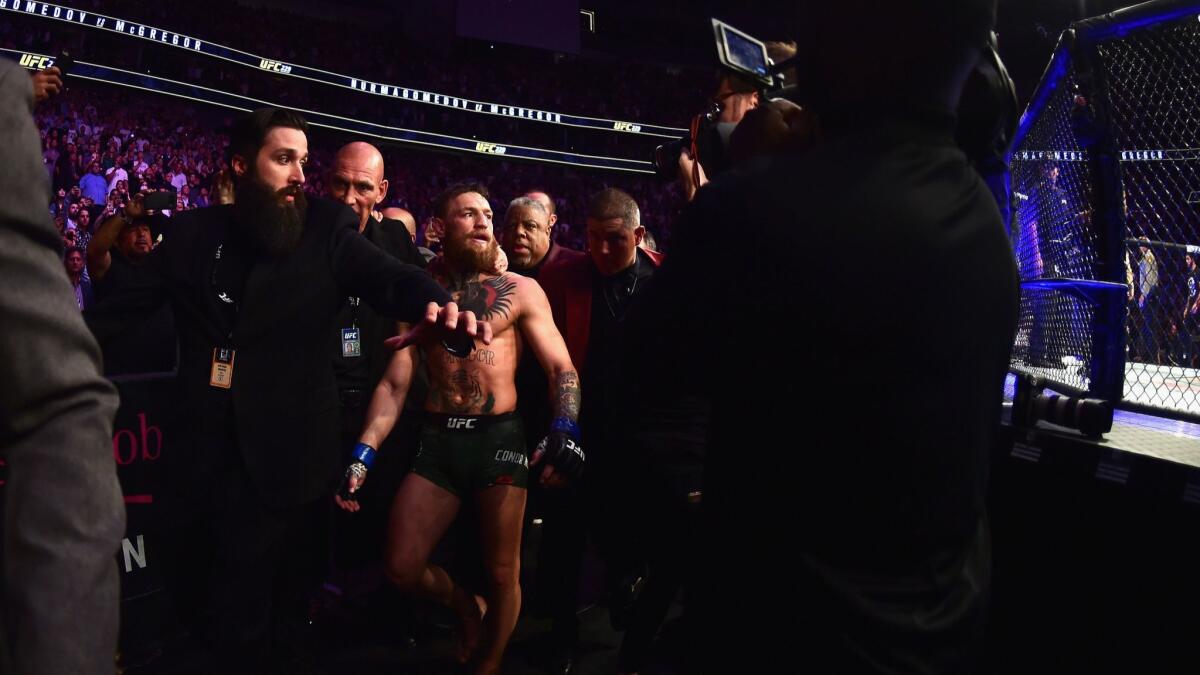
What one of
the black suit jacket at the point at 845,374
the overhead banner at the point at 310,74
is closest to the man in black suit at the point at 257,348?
the black suit jacket at the point at 845,374

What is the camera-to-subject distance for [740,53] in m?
1.49

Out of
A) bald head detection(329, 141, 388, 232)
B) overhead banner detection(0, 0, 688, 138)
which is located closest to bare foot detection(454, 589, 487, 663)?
bald head detection(329, 141, 388, 232)

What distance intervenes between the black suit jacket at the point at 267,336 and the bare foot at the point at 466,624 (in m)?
1.02

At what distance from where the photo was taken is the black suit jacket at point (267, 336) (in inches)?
97.4

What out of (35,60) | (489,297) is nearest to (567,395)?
(489,297)

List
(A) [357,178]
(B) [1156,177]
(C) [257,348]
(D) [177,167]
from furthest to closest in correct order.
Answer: (D) [177,167] < (A) [357,178] < (C) [257,348] < (B) [1156,177]

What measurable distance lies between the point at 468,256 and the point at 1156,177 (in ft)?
8.31

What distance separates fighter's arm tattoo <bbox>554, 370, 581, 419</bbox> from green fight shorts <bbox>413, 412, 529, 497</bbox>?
1.11 feet

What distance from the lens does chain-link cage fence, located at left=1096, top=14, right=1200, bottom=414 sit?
1993 mm

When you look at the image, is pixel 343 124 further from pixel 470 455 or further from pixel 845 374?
pixel 845 374

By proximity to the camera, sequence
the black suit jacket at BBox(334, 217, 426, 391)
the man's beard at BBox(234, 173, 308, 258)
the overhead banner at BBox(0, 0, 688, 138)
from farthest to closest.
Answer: the overhead banner at BBox(0, 0, 688, 138) < the black suit jacket at BBox(334, 217, 426, 391) < the man's beard at BBox(234, 173, 308, 258)

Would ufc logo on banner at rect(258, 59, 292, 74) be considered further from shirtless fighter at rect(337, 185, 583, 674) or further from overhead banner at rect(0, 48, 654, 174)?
shirtless fighter at rect(337, 185, 583, 674)

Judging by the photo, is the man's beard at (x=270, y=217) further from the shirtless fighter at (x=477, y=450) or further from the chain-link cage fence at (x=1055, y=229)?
the chain-link cage fence at (x=1055, y=229)

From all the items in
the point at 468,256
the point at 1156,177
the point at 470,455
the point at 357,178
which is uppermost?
the point at 357,178
